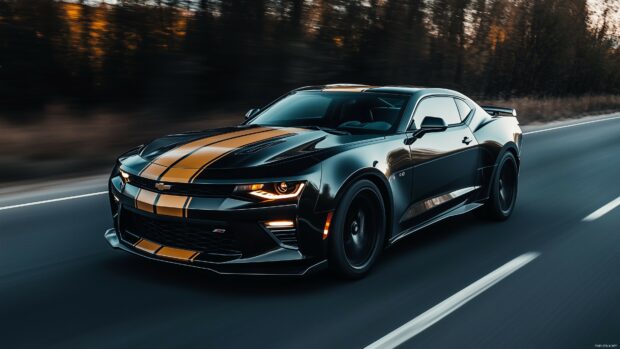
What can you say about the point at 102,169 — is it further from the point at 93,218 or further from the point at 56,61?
the point at 56,61

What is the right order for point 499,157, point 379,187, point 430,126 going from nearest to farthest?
point 379,187 → point 430,126 → point 499,157

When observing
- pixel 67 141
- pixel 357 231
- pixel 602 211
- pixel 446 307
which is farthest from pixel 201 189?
pixel 67 141

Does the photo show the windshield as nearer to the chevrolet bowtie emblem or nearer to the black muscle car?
the black muscle car

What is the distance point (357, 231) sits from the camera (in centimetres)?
528

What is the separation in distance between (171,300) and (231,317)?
47 cm

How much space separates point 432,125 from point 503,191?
1923mm

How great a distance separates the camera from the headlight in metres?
4.64

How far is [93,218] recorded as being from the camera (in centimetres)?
700

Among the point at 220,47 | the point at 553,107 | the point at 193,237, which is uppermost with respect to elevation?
the point at 220,47

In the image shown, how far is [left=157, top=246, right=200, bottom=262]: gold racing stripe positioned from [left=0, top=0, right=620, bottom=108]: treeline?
9.84m

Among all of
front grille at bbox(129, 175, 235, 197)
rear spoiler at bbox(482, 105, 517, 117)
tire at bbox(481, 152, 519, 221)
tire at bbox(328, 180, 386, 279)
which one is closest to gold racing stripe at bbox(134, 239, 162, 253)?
front grille at bbox(129, 175, 235, 197)

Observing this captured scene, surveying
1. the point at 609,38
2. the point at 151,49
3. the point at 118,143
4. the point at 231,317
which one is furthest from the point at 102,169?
the point at 609,38

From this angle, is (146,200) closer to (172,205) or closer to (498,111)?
(172,205)

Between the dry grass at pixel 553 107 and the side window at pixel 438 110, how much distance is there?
1730 centimetres
